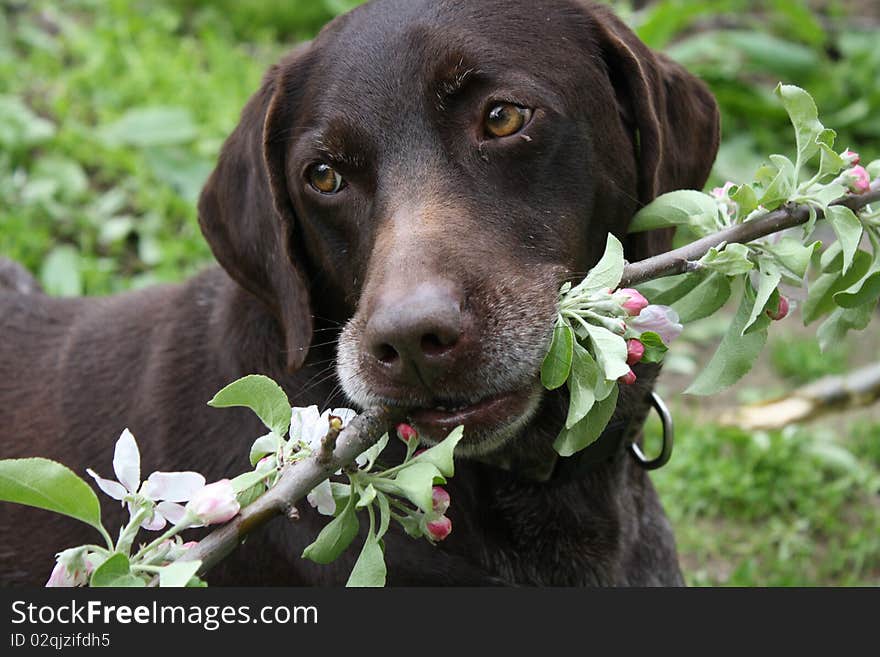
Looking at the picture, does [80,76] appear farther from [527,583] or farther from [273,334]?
[527,583]

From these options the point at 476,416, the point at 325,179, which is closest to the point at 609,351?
the point at 476,416

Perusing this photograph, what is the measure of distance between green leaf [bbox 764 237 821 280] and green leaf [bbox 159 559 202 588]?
1324mm

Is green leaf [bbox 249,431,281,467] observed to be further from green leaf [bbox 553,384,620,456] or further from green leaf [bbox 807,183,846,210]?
green leaf [bbox 807,183,846,210]

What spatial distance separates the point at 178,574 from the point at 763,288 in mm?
1285

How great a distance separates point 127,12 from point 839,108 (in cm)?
451

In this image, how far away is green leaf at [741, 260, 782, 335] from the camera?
2.43 meters

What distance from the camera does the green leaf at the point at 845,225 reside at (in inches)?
99.6

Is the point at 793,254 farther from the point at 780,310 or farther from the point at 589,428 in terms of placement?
the point at 589,428

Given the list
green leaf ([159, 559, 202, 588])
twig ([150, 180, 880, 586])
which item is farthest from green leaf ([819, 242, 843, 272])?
green leaf ([159, 559, 202, 588])

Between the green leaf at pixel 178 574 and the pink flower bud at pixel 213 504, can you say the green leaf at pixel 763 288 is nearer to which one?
the pink flower bud at pixel 213 504

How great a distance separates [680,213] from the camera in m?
2.86

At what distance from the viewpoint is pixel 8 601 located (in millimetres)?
2465

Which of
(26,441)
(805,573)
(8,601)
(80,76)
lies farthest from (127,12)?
(8,601)

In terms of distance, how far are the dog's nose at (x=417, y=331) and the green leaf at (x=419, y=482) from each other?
11.4 inches
